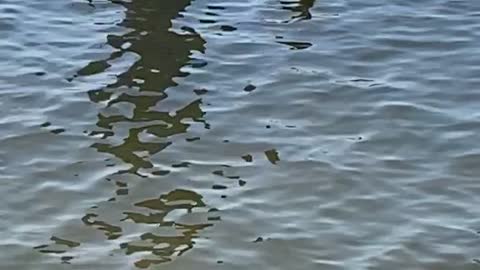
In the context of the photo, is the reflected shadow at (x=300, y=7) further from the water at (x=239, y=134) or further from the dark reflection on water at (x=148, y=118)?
the dark reflection on water at (x=148, y=118)

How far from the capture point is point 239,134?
28.5 feet

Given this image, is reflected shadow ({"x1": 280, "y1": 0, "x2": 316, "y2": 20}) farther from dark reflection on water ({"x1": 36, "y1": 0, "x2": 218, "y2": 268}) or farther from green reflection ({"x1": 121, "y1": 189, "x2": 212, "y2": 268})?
green reflection ({"x1": 121, "y1": 189, "x2": 212, "y2": 268})

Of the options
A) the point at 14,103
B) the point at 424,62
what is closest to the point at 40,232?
the point at 14,103

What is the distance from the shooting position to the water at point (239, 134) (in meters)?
7.28

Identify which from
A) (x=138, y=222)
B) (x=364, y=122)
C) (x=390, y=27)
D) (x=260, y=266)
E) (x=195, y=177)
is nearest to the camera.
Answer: (x=260, y=266)

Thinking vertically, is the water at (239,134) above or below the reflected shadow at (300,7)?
below

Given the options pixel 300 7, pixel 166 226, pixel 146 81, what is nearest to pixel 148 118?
pixel 146 81

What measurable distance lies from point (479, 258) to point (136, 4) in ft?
17.9

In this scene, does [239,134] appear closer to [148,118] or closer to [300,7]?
[148,118]

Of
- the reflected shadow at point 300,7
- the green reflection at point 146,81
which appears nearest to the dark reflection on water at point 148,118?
the green reflection at point 146,81

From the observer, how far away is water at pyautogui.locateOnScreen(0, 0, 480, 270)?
728 centimetres

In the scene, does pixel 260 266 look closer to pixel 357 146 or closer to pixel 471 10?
pixel 357 146

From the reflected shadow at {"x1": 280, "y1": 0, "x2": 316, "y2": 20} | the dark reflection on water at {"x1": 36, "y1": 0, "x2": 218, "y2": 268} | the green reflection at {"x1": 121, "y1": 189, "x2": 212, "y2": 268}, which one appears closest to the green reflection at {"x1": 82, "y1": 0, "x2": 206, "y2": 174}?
the dark reflection on water at {"x1": 36, "y1": 0, "x2": 218, "y2": 268}

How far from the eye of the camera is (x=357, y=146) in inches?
333
